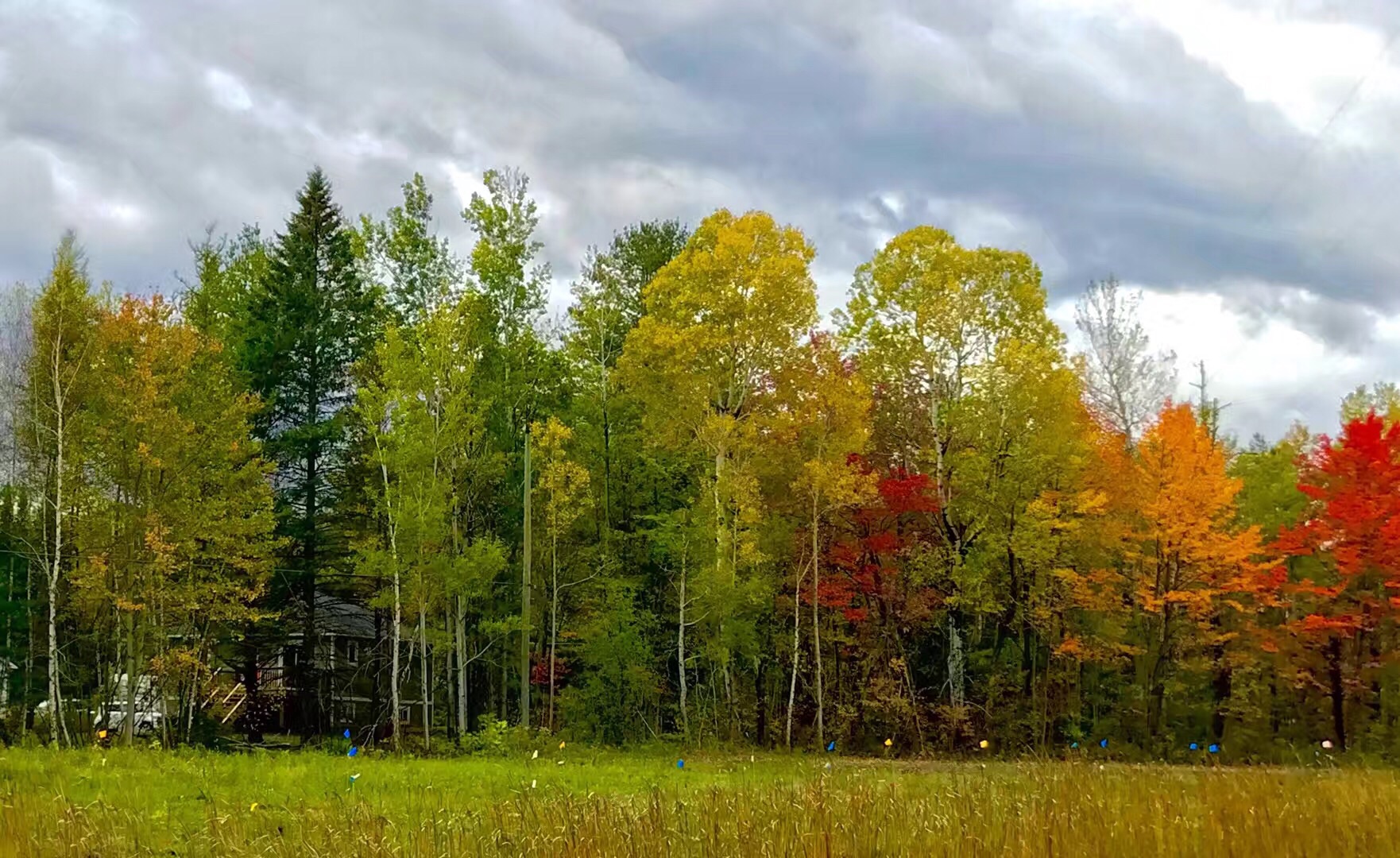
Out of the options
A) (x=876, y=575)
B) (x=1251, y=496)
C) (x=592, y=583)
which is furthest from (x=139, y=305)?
(x=1251, y=496)

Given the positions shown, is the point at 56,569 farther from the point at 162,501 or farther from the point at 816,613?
the point at 816,613

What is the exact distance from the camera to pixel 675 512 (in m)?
25.0

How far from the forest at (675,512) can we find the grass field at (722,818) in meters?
13.6

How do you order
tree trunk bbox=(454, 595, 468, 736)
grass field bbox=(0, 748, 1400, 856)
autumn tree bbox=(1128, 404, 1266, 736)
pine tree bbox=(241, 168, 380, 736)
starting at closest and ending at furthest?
grass field bbox=(0, 748, 1400, 856)
autumn tree bbox=(1128, 404, 1266, 736)
tree trunk bbox=(454, 595, 468, 736)
pine tree bbox=(241, 168, 380, 736)

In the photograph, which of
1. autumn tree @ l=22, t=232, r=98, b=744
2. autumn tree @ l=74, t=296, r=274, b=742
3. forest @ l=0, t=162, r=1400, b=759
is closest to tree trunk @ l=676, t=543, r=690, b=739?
forest @ l=0, t=162, r=1400, b=759

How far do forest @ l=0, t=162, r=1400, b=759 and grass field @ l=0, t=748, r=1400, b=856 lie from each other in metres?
13.6

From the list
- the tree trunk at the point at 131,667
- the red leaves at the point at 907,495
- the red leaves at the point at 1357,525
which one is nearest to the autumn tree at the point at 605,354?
the red leaves at the point at 907,495

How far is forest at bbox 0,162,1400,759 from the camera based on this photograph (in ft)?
70.2

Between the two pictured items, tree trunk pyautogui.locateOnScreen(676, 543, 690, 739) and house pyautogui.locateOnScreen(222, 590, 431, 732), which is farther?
house pyautogui.locateOnScreen(222, 590, 431, 732)

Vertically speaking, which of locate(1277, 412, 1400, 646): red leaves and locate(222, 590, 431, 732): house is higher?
locate(1277, 412, 1400, 646): red leaves

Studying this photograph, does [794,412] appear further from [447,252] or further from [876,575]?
[447,252]

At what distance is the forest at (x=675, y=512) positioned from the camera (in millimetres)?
21406

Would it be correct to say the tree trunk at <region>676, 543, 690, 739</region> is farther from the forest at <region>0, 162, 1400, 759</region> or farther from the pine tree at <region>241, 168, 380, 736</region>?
the pine tree at <region>241, 168, 380, 736</region>

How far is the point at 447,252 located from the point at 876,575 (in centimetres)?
1593
